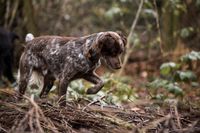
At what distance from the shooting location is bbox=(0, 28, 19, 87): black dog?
13.3 m

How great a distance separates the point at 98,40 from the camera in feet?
23.8

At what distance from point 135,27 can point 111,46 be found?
962 cm

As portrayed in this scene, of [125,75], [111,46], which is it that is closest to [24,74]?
[111,46]

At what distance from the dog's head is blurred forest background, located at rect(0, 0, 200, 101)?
3897 mm

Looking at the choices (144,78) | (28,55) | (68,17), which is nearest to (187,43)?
(144,78)

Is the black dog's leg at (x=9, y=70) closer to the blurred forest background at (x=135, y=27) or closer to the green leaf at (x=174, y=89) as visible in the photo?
the blurred forest background at (x=135, y=27)

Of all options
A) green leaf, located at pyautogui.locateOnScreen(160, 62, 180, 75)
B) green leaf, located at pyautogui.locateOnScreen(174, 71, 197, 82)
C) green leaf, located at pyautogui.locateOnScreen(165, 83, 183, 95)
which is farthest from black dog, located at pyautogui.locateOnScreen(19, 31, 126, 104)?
green leaf, located at pyautogui.locateOnScreen(160, 62, 180, 75)

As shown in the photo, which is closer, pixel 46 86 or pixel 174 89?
pixel 46 86

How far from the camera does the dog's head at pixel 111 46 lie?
7.16 m

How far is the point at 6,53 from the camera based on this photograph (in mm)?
13430

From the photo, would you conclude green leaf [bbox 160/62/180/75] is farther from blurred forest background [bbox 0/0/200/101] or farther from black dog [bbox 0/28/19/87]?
black dog [bbox 0/28/19/87]

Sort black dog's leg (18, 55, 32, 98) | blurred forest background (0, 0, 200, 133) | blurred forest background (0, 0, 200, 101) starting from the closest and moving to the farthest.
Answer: blurred forest background (0, 0, 200, 133), black dog's leg (18, 55, 32, 98), blurred forest background (0, 0, 200, 101)

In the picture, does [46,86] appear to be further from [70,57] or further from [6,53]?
[6,53]

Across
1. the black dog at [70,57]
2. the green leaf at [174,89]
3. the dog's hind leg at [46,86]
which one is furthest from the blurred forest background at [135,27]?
the black dog at [70,57]
